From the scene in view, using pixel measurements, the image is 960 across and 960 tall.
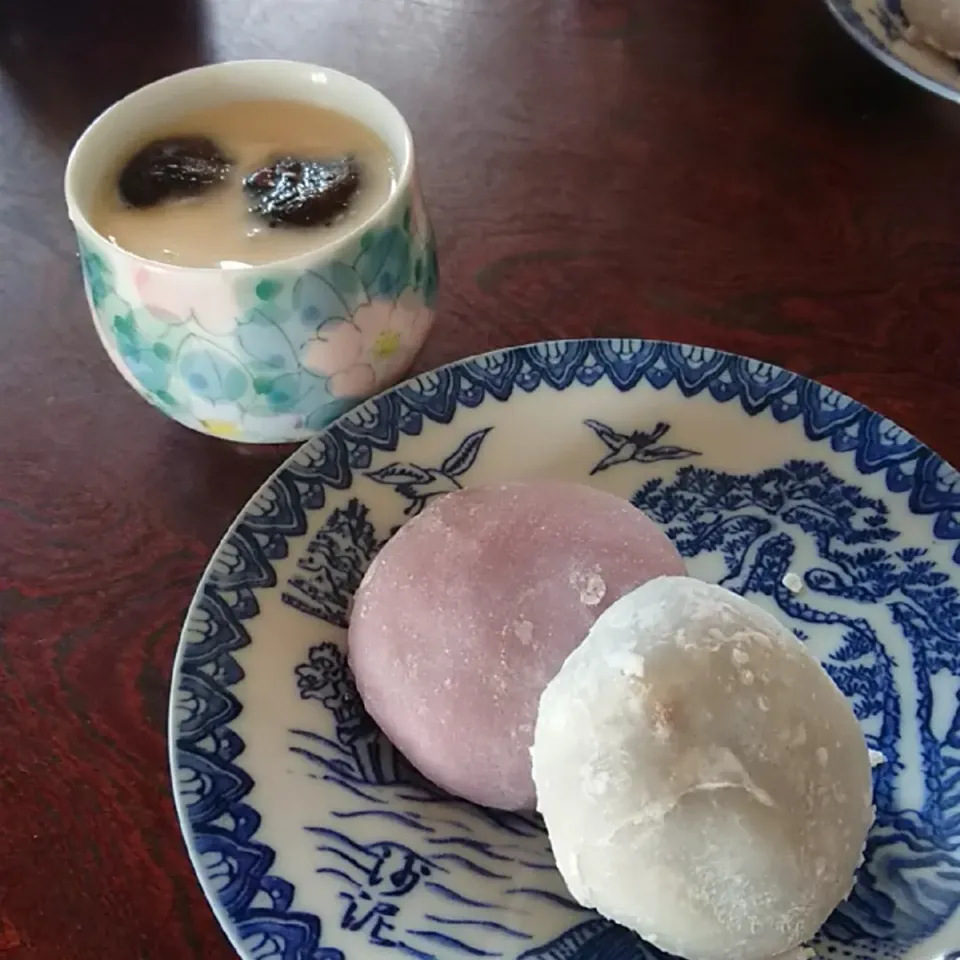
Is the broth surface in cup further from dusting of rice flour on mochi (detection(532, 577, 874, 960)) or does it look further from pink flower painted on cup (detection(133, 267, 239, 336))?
Answer: dusting of rice flour on mochi (detection(532, 577, 874, 960))

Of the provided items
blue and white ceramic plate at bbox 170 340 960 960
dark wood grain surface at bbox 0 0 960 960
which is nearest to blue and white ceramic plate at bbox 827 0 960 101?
dark wood grain surface at bbox 0 0 960 960

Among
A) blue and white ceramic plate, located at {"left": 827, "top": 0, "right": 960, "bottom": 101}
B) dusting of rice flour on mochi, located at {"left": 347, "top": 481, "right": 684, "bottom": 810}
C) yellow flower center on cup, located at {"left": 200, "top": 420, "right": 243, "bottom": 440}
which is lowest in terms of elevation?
yellow flower center on cup, located at {"left": 200, "top": 420, "right": 243, "bottom": 440}

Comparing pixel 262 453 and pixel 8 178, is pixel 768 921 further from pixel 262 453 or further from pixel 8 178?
pixel 8 178

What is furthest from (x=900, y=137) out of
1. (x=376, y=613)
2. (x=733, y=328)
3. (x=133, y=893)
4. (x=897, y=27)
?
(x=133, y=893)

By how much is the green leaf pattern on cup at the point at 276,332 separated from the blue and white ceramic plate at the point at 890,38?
0.43 meters

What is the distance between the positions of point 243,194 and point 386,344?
4.5 inches

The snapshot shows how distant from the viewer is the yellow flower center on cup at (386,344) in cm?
63

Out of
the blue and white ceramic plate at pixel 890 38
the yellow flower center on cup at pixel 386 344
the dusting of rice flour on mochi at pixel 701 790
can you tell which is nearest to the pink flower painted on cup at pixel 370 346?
the yellow flower center on cup at pixel 386 344

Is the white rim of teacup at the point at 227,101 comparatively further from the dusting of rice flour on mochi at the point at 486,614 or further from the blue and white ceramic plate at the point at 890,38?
the blue and white ceramic plate at the point at 890,38

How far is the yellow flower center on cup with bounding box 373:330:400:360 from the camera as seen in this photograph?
0.63 m

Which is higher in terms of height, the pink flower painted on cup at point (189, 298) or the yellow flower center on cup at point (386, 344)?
the pink flower painted on cup at point (189, 298)

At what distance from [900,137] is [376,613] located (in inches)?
23.2

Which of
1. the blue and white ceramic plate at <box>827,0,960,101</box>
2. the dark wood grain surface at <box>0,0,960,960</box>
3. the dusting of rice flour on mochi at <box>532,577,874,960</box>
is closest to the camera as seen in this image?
the dusting of rice flour on mochi at <box>532,577,874,960</box>

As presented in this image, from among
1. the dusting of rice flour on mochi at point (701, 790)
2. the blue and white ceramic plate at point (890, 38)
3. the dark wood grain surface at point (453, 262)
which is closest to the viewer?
the dusting of rice flour on mochi at point (701, 790)
